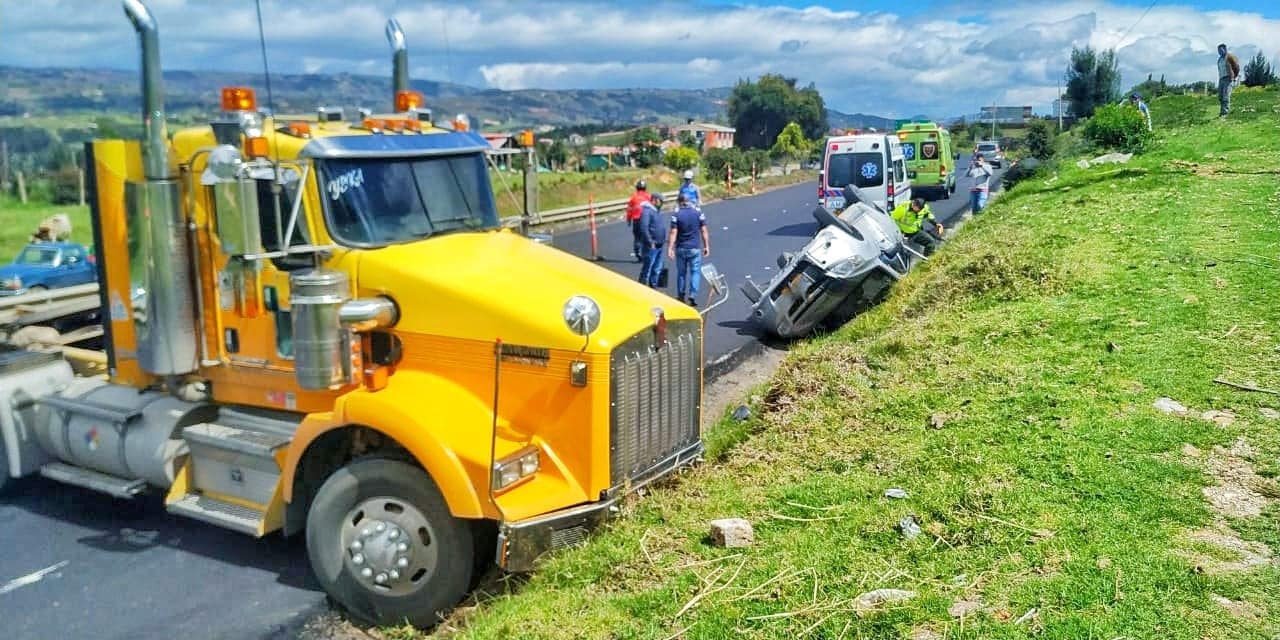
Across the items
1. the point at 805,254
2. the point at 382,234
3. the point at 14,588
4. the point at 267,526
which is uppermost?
the point at 382,234

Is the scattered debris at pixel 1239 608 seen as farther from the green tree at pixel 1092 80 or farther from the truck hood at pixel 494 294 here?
the green tree at pixel 1092 80

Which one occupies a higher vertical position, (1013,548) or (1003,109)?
(1003,109)

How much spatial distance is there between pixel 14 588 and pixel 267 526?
179 cm

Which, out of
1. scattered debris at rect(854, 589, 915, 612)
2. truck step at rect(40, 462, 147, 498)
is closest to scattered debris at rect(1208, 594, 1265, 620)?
scattered debris at rect(854, 589, 915, 612)

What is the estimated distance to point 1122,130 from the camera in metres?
22.0

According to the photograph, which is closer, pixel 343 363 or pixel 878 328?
pixel 343 363

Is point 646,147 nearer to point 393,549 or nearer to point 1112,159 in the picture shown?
point 1112,159

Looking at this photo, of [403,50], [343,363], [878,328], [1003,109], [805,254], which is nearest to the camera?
[343,363]

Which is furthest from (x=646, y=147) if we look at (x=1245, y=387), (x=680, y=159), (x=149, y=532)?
(x=1245, y=387)

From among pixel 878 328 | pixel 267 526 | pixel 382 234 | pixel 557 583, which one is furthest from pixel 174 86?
pixel 878 328

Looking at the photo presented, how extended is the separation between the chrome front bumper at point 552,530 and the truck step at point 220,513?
1.69 metres

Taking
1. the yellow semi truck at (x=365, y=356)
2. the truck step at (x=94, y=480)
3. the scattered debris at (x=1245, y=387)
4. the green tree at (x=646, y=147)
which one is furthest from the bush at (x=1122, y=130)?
the green tree at (x=646, y=147)

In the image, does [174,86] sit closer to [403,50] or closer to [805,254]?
[403,50]

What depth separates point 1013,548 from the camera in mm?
4746
